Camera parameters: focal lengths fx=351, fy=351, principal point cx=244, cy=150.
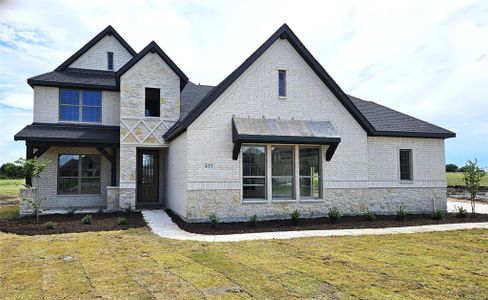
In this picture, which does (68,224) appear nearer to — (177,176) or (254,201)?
(177,176)

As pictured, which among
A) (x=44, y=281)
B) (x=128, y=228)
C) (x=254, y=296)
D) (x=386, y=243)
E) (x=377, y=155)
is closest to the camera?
(x=254, y=296)

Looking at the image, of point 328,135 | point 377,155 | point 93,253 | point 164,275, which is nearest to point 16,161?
point 93,253

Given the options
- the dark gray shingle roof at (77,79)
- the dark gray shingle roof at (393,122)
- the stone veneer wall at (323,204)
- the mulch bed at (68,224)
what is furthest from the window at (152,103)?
the dark gray shingle roof at (393,122)

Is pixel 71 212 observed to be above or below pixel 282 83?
below

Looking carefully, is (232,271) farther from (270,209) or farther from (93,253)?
(270,209)

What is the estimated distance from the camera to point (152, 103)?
17.9 metres

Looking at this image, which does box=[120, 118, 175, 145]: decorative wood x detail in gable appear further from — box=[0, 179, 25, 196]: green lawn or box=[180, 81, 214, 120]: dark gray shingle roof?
box=[0, 179, 25, 196]: green lawn

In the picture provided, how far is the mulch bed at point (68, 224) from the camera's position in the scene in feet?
37.3

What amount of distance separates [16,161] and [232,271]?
11.6 meters

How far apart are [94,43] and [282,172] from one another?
12.8 meters

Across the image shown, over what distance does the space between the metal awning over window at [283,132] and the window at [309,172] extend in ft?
1.76

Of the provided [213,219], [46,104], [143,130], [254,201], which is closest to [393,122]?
[254,201]

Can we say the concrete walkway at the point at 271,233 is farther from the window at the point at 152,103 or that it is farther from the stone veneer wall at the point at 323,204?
the window at the point at 152,103

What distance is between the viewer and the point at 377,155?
1576 centimetres
